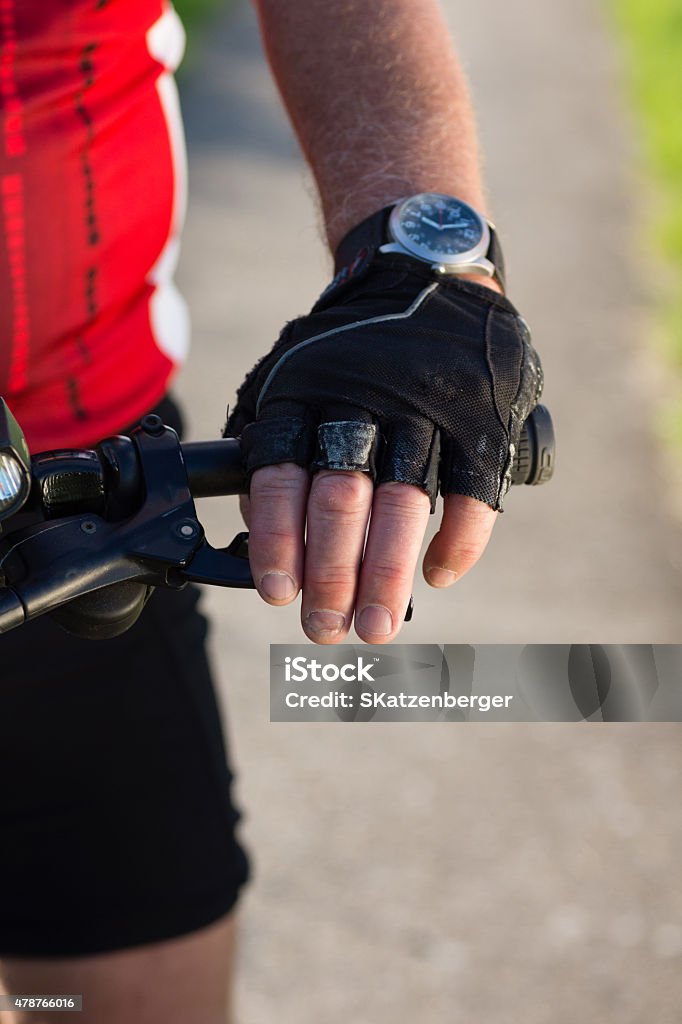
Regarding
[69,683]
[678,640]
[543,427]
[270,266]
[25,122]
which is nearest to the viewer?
[543,427]

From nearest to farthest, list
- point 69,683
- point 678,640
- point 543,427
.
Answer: point 543,427 → point 69,683 → point 678,640

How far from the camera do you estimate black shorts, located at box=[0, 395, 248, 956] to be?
2008mm

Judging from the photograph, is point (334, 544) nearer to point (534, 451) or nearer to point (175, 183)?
point (534, 451)

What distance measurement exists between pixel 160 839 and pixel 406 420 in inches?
41.2

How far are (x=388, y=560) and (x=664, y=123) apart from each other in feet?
30.7

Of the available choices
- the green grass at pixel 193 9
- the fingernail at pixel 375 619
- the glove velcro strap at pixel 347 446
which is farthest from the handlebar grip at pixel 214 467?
the green grass at pixel 193 9

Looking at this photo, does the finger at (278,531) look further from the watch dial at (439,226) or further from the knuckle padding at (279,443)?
the watch dial at (439,226)

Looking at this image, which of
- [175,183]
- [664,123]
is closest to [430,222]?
[175,183]

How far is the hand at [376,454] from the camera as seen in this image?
133cm

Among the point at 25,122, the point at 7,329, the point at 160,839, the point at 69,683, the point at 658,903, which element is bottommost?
the point at 658,903

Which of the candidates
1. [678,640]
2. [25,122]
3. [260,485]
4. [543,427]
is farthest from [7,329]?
[678,640]

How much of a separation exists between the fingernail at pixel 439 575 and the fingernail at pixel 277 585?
0.66 ft

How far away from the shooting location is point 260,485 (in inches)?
53.7

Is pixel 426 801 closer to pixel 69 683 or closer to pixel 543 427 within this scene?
pixel 69 683
